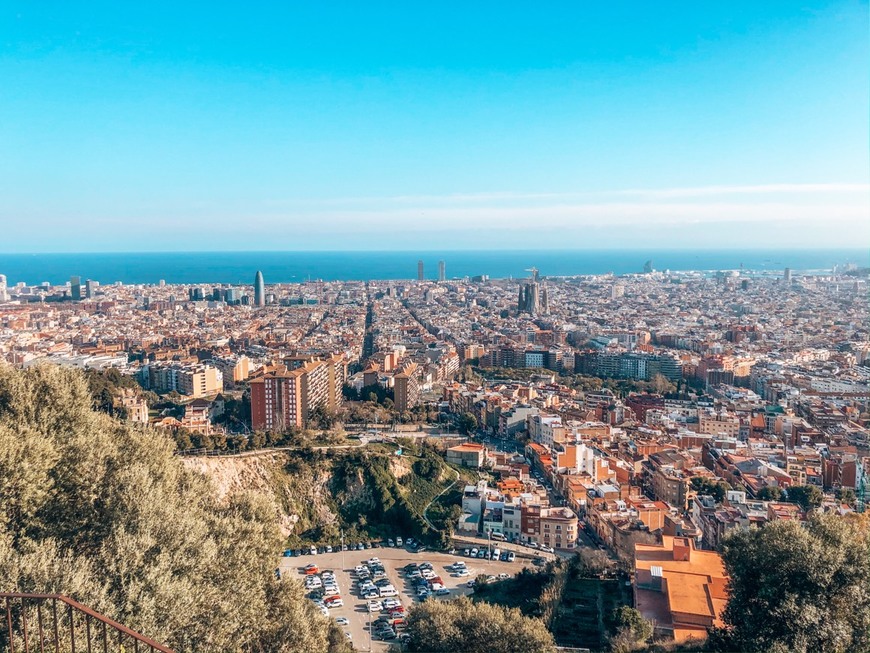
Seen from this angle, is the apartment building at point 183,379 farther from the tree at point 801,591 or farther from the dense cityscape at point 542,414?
the tree at point 801,591

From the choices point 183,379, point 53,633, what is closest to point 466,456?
point 183,379

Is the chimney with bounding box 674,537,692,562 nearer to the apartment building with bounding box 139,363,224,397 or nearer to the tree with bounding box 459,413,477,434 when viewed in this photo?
the tree with bounding box 459,413,477,434

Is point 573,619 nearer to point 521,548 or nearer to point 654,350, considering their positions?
point 521,548

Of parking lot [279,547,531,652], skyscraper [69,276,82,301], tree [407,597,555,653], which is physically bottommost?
parking lot [279,547,531,652]

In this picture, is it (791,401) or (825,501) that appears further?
(791,401)

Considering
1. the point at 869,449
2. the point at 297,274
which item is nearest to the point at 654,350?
the point at 869,449

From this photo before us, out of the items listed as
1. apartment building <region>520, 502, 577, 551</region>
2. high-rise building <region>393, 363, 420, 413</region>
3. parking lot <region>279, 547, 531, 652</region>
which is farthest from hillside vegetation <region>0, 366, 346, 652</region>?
high-rise building <region>393, 363, 420, 413</region>

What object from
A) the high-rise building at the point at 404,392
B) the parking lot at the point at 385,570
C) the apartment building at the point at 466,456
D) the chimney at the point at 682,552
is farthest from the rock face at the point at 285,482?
the high-rise building at the point at 404,392
